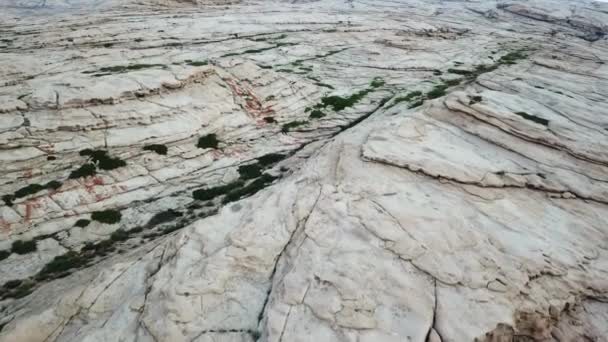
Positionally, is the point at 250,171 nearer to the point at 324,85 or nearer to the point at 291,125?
the point at 291,125

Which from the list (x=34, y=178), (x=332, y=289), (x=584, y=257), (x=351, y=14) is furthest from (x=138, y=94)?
(x=351, y=14)

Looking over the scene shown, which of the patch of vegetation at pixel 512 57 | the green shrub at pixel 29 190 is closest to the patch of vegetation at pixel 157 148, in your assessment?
the green shrub at pixel 29 190

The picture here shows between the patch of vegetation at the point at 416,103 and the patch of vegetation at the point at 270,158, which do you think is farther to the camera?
the patch of vegetation at the point at 416,103

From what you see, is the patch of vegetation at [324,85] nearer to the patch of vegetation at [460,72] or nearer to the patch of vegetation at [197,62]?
the patch of vegetation at [197,62]

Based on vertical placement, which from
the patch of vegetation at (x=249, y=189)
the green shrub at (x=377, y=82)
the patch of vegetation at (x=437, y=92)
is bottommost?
the patch of vegetation at (x=249, y=189)

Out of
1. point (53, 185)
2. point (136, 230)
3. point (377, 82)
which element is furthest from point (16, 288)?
point (377, 82)

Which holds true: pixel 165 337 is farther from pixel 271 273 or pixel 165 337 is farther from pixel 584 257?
pixel 584 257
